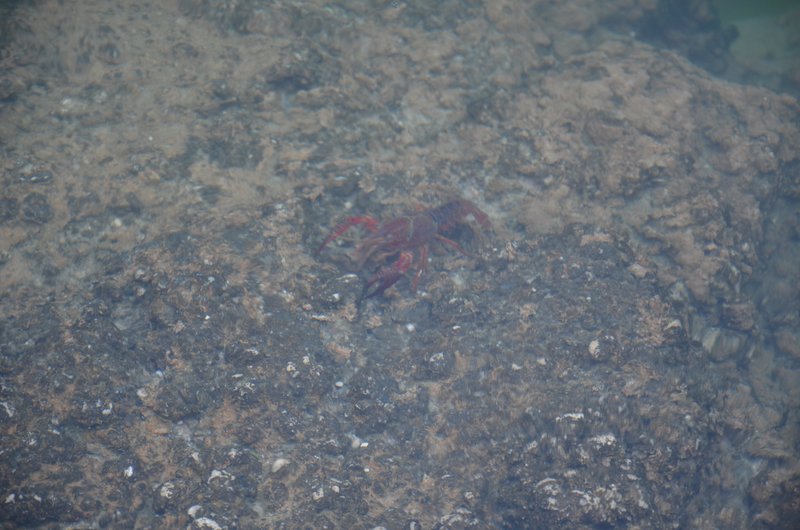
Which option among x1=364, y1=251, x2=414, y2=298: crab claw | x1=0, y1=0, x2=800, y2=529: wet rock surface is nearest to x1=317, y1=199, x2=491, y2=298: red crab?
x1=364, y1=251, x2=414, y2=298: crab claw

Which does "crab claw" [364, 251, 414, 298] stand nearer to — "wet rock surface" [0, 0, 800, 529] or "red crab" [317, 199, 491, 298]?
"red crab" [317, 199, 491, 298]

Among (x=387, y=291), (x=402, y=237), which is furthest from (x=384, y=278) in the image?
(x=402, y=237)

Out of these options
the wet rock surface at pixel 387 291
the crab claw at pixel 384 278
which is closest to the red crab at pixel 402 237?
the crab claw at pixel 384 278

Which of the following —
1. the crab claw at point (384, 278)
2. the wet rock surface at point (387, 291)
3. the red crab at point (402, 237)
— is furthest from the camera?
the red crab at point (402, 237)

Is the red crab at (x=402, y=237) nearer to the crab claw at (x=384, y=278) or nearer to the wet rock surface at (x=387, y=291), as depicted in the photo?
the crab claw at (x=384, y=278)

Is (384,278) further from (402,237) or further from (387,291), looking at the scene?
(402,237)

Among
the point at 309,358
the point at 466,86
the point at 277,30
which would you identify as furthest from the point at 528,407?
the point at 277,30
